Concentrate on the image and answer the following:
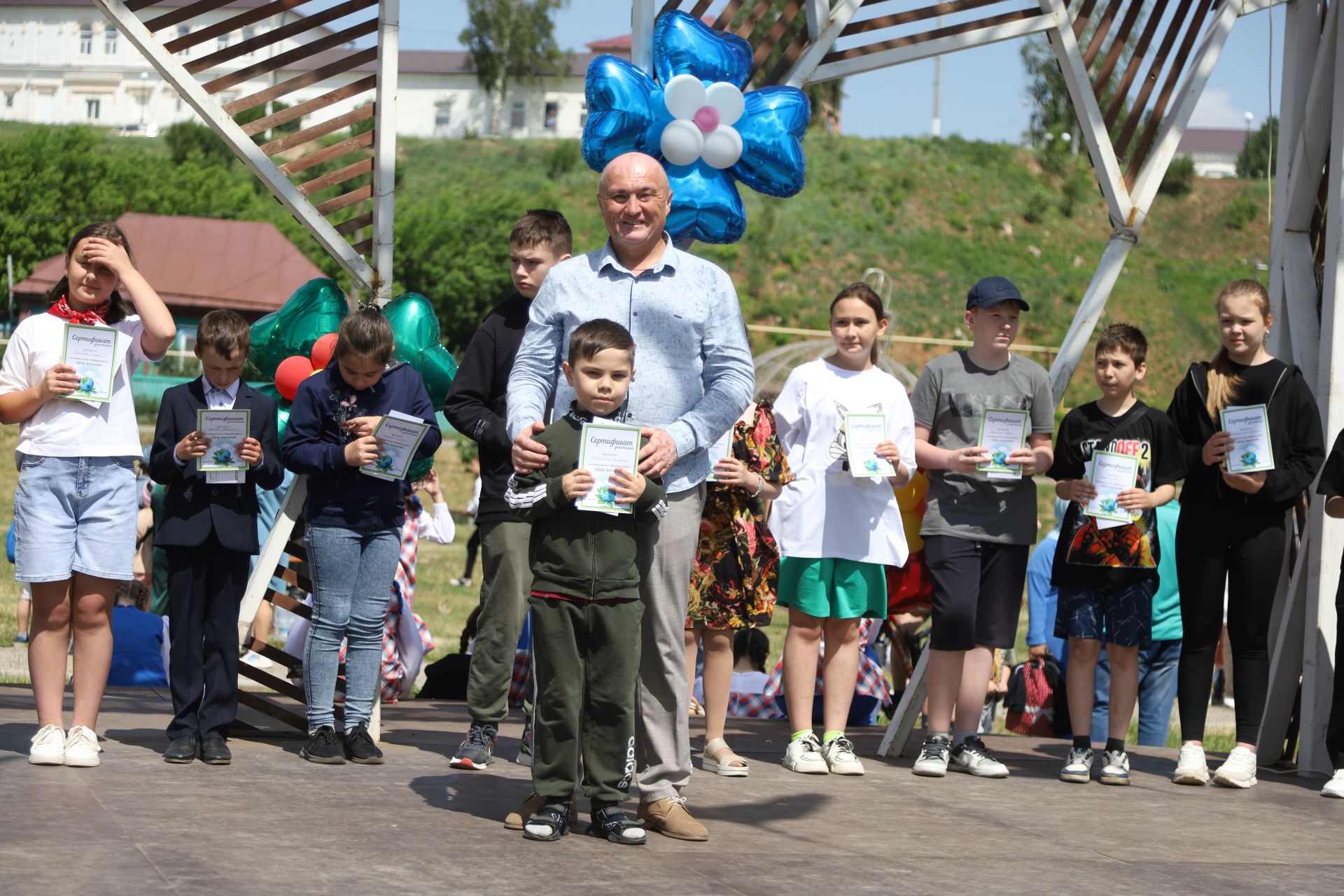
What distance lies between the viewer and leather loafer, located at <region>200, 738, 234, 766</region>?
5160mm

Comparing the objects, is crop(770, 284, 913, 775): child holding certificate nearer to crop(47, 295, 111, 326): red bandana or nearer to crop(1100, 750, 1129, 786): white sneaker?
crop(1100, 750, 1129, 786): white sneaker

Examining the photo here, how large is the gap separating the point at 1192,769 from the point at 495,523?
2.84 meters

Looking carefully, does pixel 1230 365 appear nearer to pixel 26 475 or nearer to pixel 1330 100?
pixel 1330 100

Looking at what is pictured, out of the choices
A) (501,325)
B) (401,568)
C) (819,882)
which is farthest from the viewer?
(401,568)

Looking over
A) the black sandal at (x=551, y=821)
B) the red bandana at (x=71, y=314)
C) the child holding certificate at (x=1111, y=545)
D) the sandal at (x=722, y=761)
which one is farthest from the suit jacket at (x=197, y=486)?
the child holding certificate at (x=1111, y=545)

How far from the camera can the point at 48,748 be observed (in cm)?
486

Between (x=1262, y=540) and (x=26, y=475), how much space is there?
4484 mm

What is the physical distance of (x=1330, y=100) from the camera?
6.73 metres

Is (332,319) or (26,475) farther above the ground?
(332,319)

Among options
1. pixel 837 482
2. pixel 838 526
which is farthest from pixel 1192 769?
pixel 837 482

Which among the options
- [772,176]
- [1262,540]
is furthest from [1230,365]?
[772,176]

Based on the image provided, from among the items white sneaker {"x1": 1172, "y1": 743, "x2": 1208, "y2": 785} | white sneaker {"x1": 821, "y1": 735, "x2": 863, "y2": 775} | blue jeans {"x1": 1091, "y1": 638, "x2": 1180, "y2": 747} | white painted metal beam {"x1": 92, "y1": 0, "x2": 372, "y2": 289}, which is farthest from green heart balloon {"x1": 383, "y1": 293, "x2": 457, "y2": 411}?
blue jeans {"x1": 1091, "y1": 638, "x2": 1180, "y2": 747}

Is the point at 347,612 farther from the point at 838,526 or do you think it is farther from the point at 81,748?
the point at 838,526

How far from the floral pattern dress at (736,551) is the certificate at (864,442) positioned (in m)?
0.29
